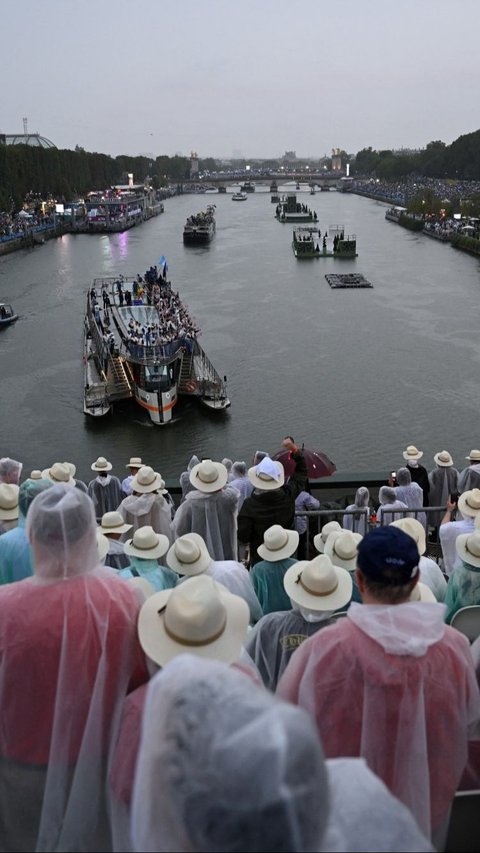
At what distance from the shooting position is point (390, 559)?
195 centimetres

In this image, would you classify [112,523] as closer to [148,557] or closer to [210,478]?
[210,478]

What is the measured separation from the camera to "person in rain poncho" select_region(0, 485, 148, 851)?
198cm

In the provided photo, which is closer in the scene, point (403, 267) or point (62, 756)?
point (62, 756)

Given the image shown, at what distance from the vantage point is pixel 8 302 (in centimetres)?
3750

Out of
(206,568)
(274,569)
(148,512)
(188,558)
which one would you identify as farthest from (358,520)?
(188,558)

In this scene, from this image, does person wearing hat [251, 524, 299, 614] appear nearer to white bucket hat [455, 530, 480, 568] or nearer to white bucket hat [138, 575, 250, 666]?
white bucket hat [455, 530, 480, 568]

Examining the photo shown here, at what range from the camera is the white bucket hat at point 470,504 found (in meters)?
4.69

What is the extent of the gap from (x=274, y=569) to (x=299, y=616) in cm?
89

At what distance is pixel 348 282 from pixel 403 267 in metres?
8.18

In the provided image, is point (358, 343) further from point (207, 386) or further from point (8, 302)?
point (8, 302)

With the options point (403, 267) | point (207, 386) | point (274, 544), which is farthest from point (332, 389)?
point (403, 267)

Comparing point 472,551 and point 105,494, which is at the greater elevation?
point 472,551

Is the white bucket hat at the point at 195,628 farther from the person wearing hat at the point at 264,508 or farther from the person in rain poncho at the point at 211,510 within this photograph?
the person in rain poncho at the point at 211,510

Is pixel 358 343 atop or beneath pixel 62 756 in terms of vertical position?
beneath
